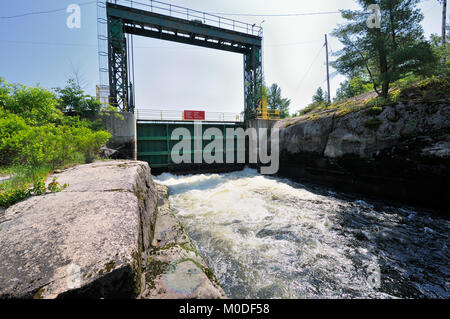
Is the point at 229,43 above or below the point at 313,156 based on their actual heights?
above

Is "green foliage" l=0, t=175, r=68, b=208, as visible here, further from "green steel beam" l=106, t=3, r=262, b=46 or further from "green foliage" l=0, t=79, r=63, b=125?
"green steel beam" l=106, t=3, r=262, b=46

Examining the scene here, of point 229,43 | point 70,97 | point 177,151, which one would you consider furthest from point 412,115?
point 70,97

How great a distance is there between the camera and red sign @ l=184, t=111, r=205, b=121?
467 inches

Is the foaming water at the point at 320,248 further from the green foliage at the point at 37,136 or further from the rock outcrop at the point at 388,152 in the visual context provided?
the green foliage at the point at 37,136

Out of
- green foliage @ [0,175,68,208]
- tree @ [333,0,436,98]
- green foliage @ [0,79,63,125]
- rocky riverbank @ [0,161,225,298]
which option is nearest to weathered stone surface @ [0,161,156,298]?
rocky riverbank @ [0,161,225,298]

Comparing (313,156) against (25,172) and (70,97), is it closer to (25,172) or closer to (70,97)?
(25,172)

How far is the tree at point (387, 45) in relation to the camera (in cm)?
649

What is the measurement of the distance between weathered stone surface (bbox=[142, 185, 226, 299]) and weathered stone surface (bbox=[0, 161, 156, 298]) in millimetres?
254

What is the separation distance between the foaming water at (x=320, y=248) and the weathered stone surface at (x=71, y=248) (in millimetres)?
1454

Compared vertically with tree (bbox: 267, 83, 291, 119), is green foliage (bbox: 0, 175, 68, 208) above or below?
below

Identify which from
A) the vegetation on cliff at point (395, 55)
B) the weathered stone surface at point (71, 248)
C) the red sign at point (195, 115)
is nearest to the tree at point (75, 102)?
the red sign at point (195, 115)
